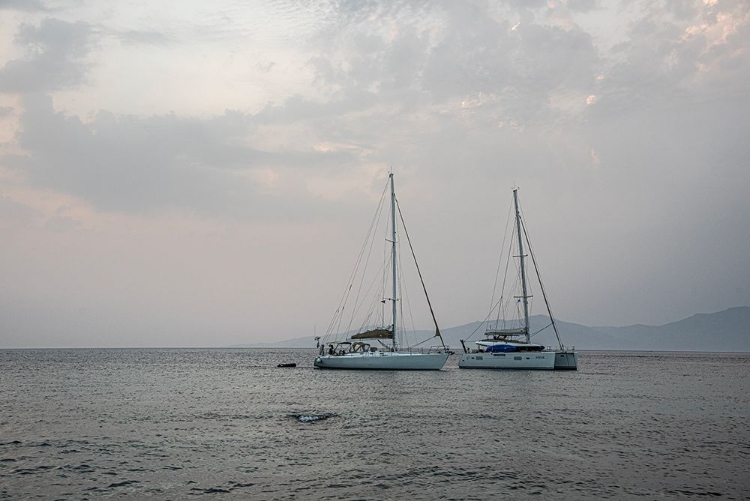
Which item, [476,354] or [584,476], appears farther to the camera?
[476,354]

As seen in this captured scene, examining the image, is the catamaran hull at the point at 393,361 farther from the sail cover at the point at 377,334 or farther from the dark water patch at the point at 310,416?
the dark water patch at the point at 310,416

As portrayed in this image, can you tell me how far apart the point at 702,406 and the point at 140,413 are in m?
47.9

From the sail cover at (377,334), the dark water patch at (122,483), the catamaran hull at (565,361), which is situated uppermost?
the sail cover at (377,334)

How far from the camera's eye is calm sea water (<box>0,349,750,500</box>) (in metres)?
22.0

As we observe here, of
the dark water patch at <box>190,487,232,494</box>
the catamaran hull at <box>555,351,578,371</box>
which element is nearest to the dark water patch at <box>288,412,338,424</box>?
the dark water patch at <box>190,487,232,494</box>

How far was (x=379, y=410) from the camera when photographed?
43.2 m

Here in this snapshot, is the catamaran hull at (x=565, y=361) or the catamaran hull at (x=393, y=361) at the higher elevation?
the catamaran hull at (x=393, y=361)

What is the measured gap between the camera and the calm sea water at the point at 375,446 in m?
22.0

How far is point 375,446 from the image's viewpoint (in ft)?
96.9

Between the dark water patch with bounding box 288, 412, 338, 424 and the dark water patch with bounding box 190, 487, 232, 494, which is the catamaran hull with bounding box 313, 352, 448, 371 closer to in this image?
the dark water patch with bounding box 288, 412, 338, 424

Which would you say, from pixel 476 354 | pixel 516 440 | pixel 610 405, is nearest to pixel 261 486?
pixel 516 440

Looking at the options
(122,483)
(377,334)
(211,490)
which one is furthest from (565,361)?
(122,483)

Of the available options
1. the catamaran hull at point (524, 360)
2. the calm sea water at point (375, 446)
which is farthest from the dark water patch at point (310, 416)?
the catamaran hull at point (524, 360)

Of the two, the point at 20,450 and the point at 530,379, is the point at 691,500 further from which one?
the point at 530,379
